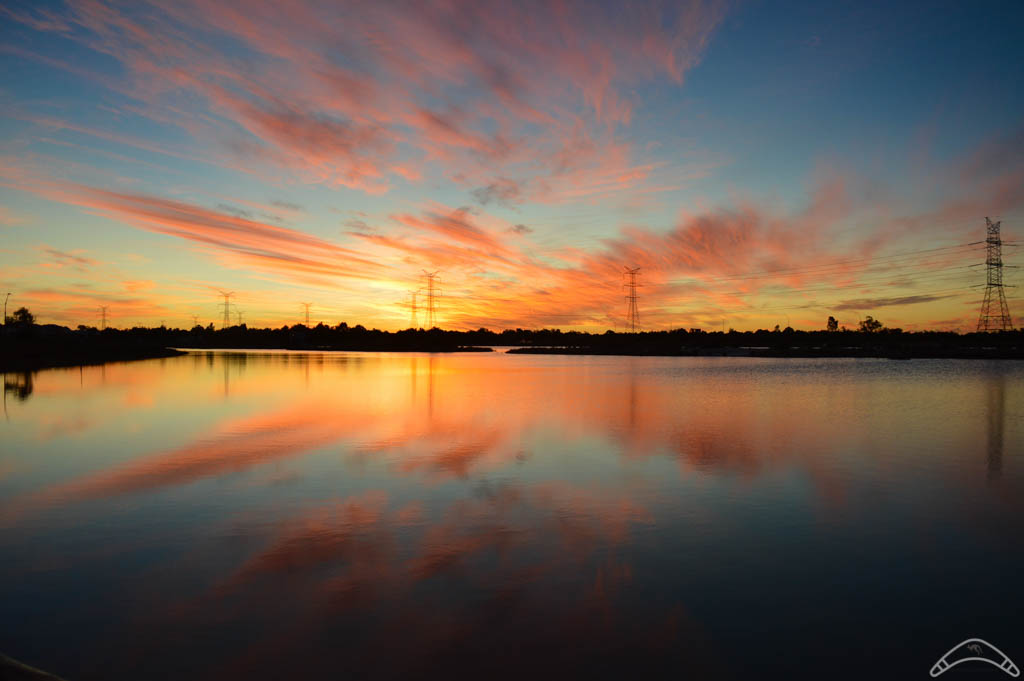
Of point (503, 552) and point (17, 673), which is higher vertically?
point (17, 673)

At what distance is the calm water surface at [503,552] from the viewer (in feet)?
24.1

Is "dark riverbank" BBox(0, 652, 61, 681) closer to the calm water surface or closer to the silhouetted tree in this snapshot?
the calm water surface

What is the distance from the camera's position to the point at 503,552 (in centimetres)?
1063

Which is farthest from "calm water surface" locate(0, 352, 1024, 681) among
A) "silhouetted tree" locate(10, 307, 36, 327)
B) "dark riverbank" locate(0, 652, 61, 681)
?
"silhouetted tree" locate(10, 307, 36, 327)

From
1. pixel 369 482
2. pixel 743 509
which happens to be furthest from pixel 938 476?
pixel 369 482

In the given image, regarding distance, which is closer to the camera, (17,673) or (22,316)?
(17,673)

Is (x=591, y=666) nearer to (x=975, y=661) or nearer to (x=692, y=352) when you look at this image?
(x=975, y=661)

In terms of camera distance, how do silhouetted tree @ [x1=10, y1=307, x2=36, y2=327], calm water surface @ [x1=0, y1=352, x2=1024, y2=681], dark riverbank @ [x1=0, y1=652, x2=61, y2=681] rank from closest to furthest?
dark riverbank @ [x1=0, y1=652, x2=61, y2=681]
calm water surface @ [x1=0, y1=352, x2=1024, y2=681]
silhouetted tree @ [x1=10, y1=307, x2=36, y2=327]

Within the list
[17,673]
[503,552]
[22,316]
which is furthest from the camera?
[22,316]

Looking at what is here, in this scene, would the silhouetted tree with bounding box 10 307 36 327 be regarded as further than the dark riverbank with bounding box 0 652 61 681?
Yes

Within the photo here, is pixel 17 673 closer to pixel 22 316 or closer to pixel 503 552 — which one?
pixel 503 552

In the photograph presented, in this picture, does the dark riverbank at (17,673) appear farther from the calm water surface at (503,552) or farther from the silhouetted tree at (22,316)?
the silhouetted tree at (22,316)

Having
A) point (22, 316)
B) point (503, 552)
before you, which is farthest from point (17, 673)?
point (22, 316)

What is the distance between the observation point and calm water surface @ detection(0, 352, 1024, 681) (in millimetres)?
7355
